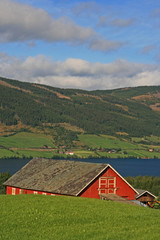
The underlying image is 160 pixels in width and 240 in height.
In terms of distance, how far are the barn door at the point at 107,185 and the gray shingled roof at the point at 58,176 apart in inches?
76.7

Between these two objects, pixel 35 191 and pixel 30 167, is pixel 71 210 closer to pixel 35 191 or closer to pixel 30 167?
pixel 35 191

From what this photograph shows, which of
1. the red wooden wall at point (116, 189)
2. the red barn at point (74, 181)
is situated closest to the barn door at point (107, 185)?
the red barn at point (74, 181)

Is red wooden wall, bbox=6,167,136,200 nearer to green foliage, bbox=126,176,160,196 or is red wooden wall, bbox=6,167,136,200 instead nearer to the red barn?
the red barn

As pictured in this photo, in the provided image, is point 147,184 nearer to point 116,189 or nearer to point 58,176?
point 116,189

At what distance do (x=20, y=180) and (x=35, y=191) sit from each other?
22.2 ft

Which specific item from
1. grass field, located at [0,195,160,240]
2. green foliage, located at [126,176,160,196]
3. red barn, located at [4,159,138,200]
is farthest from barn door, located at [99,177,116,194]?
green foliage, located at [126,176,160,196]

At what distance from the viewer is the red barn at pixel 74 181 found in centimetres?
5788

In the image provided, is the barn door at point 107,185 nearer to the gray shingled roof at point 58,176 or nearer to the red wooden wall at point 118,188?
the red wooden wall at point 118,188

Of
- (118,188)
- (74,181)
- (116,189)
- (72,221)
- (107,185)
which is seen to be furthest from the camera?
(118,188)

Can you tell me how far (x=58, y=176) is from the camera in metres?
62.2

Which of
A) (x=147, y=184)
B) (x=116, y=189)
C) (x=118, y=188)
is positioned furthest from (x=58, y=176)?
(x=147, y=184)

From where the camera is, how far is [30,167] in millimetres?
71938

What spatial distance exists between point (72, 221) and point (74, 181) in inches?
1182

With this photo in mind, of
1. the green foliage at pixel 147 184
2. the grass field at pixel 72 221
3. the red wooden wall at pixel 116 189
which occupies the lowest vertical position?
the green foliage at pixel 147 184
